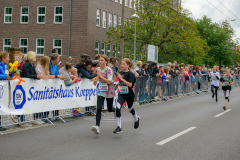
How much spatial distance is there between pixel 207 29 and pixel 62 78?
5638 cm

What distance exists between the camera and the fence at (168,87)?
57.4 ft

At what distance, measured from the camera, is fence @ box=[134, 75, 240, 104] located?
57.4 ft

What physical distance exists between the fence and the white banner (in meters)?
8.23

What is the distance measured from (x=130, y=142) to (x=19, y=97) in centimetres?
338

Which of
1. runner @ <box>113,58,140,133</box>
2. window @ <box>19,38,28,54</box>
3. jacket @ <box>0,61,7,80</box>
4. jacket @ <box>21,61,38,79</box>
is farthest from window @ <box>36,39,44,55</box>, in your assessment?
runner @ <box>113,58,140,133</box>

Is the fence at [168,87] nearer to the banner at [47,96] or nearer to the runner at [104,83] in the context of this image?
the banner at [47,96]

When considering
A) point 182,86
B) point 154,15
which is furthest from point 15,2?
point 182,86

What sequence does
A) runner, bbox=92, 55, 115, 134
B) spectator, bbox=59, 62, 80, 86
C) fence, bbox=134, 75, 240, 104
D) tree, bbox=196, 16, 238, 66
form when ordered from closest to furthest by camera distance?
runner, bbox=92, 55, 115, 134
spectator, bbox=59, 62, 80, 86
fence, bbox=134, 75, 240, 104
tree, bbox=196, 16, 238, 66

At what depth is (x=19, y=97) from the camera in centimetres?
978

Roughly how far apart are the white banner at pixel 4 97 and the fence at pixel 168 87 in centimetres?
823

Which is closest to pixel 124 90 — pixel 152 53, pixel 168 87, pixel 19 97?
pixel 19 97

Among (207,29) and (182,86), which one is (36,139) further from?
(207,29)

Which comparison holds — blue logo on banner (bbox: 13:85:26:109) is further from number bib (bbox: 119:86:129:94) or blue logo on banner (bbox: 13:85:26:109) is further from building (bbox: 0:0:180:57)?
building (bbox: 0:0:180:57)

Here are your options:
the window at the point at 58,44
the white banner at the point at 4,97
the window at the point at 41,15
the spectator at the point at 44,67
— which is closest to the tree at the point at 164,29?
the window at the point at 58,44
